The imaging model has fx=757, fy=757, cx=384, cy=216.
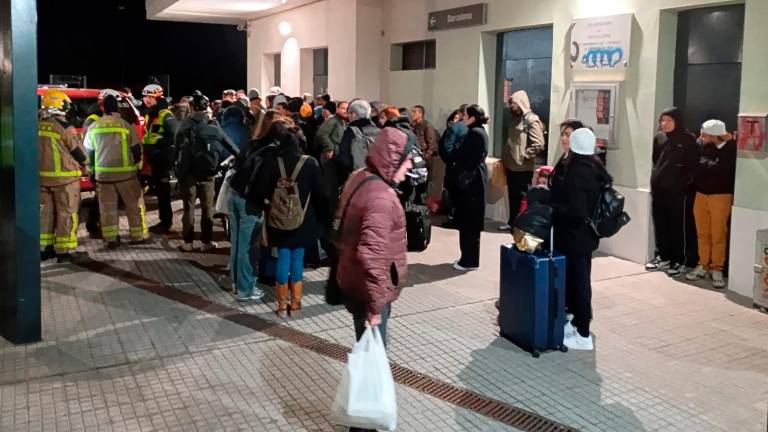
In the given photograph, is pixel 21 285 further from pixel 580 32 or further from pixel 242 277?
pixel 580 32

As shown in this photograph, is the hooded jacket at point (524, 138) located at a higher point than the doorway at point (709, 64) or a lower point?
lower

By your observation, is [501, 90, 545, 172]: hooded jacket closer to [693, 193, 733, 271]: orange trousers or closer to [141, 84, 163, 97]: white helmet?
[693, 193, 733, 271]: orange trousers

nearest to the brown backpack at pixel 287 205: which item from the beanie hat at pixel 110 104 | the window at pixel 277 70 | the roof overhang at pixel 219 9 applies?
the beanie hat at pixel 110 104

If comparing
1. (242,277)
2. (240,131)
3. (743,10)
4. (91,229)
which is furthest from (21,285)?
(743,10)

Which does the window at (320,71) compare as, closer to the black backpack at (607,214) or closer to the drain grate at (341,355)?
the drain grate at (341,355)

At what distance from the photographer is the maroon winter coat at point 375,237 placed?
159 inches

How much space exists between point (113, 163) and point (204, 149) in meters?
1.33

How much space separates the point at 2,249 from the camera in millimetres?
6227

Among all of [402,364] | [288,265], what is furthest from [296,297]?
[402,364]

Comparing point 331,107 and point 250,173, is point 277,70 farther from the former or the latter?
point 250,173

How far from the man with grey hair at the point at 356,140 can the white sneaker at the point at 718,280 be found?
3.90m

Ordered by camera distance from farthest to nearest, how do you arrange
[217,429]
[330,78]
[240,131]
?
1. [330,78]
2. [240,131]
3. [217,429]

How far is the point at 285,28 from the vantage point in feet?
58.5

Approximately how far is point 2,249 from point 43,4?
21931 millimetres
